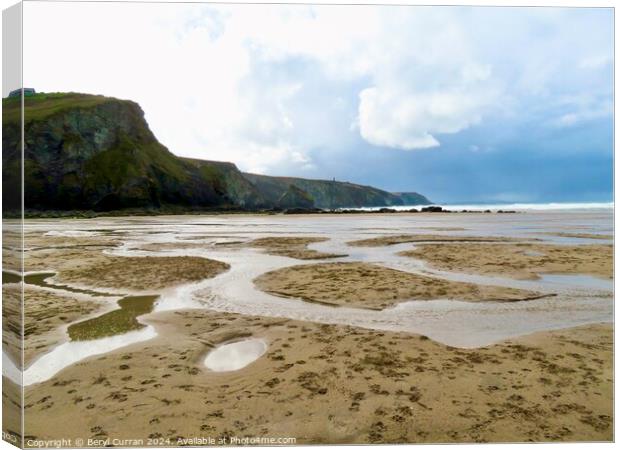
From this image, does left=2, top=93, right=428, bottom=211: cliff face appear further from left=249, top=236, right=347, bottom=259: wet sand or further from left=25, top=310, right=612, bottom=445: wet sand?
left=25, top=310, right=612, bottom=445: wet sand

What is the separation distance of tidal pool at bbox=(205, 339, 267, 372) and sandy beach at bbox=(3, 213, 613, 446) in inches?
4.5

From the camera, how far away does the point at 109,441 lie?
12.6 ft

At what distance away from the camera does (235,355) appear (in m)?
5.55

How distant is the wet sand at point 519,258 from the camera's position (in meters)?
11.7

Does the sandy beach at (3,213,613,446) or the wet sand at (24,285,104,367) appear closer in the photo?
the sandy beach at (3,213,613,446)

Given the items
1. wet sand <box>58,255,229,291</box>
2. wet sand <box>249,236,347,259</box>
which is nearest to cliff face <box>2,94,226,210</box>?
wet sand <box>249,236,347,259</box>

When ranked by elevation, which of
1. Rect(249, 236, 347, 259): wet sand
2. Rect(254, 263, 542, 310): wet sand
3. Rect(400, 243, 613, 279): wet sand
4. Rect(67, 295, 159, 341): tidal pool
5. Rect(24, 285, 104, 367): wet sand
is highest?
Rect(400, 243, 613, 279): wet sand

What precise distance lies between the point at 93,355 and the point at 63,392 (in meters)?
1.14

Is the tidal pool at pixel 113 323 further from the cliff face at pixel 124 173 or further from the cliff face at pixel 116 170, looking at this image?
the cliff face at pixel 116 170

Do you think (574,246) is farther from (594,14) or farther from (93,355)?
(93,355)

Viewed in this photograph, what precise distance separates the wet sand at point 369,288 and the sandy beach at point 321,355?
0.08 meters

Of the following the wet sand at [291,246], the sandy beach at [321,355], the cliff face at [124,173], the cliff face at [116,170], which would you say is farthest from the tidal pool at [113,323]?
the cliff face at [116,170]

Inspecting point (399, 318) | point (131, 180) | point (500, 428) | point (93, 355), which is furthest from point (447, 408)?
point (131, 180)

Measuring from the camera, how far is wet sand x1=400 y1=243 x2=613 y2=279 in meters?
11.7
